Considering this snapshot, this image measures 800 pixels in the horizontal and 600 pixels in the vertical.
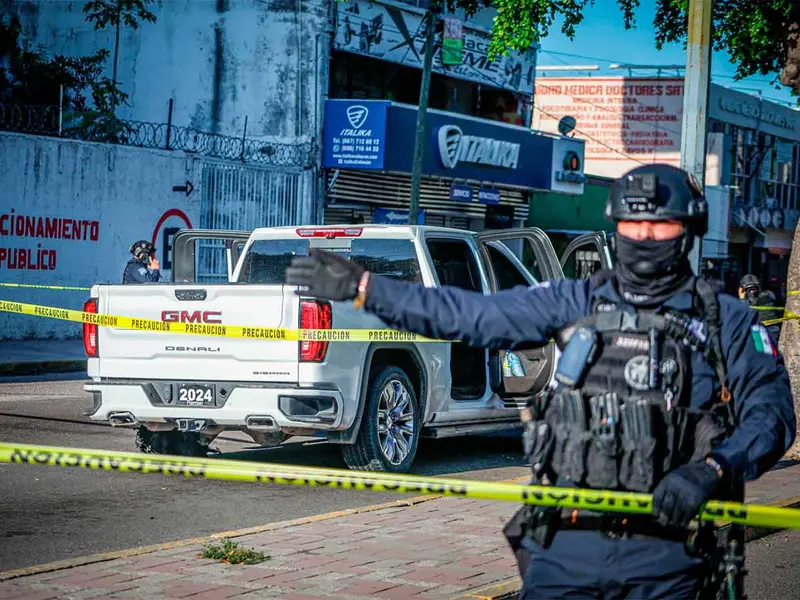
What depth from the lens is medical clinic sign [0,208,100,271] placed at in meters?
22.4

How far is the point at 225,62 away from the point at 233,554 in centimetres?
2445

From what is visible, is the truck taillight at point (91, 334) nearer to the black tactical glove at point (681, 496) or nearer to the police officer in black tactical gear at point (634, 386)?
the police officer in black tactical gear at point (634, 386)

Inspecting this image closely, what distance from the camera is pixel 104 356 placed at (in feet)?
32.7

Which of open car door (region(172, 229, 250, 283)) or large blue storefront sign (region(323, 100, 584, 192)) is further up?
large blue storefront sign (region(323, 100, 584, 192))

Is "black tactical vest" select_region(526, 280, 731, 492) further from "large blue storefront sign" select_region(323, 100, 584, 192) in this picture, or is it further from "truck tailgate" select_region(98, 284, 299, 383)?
"large blue storefront sign" select_region(323, 100, 584, 192)

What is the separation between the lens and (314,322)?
30.7 feet

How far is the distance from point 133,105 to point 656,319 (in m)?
28.1

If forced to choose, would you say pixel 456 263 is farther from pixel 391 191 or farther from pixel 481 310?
pixel 391 191

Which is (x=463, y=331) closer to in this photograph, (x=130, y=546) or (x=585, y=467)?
(x=585, y=467)

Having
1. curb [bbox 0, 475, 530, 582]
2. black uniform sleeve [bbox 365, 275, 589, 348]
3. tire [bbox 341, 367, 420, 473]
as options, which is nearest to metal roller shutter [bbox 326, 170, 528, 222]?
tire [bbox 341, 367, 420, 473]

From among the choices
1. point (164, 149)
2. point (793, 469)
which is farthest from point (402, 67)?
point (793, 469)

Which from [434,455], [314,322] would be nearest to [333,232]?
[314,322]

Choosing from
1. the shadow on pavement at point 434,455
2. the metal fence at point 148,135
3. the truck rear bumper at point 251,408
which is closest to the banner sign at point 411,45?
the metal fence at point 148,135

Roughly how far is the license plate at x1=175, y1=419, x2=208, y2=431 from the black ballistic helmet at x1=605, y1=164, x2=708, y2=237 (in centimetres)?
623
